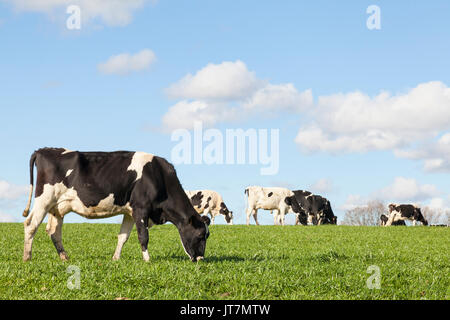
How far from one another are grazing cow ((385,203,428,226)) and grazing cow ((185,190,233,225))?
15920 mm

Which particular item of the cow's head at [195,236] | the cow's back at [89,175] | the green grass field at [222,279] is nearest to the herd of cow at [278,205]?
the green grass field at [222,279]

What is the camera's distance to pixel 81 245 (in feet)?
59.1

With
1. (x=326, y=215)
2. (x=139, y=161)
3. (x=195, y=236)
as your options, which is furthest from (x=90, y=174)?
(x=326, y=215)

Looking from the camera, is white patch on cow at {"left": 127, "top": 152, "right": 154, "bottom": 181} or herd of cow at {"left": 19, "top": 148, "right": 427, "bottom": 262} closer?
herd of cow at {"left": 19, "top": 148, "right": 427, "bottom": 262}

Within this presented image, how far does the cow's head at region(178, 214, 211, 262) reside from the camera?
41.3 ft

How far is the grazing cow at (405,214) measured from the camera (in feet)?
161

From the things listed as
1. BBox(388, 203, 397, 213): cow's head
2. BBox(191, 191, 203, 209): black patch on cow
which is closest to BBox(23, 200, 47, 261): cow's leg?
BBox(191, 191, 203, 209): black patch on cow

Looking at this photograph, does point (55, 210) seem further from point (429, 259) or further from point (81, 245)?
point (429, 259)

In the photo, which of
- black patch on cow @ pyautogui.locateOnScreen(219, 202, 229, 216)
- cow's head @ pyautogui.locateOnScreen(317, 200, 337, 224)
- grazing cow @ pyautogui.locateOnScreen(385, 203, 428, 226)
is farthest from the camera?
grazing cow @ pyautogui.locateOnScreen(385, 203, 428, 226)

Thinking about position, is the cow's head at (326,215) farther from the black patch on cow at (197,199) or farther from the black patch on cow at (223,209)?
the black patch on cow at (197,199)

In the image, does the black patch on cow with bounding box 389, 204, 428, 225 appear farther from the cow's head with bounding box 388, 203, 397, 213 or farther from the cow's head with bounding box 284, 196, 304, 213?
the cow's head with bounding box 284, 196, 304, 213

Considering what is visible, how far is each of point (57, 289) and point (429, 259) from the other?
1087 cm

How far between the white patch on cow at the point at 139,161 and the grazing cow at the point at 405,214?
132 ft

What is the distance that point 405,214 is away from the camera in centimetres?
4925
